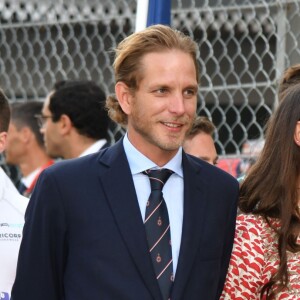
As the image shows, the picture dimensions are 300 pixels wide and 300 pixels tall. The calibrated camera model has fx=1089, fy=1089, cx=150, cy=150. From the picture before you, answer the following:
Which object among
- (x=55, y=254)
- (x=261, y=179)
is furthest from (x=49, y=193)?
(x=261, y=179)

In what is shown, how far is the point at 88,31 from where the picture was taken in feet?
25.7

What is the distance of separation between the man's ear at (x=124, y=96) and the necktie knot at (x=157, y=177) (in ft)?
0.78

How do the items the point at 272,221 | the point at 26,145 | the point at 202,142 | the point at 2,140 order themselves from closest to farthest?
1. the point at 272,221
2. the point at 2,140
3. the point at 202,142
4. the point at 26,145

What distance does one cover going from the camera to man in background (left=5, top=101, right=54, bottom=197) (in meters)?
7.95

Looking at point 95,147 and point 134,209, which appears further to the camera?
point 95,147

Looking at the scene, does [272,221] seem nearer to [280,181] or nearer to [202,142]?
[280,181]

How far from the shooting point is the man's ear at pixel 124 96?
12.7 ft

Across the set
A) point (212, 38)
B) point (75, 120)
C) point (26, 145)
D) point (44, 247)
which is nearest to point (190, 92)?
point (44, 247)

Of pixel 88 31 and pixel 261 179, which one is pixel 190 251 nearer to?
pixel 261 179

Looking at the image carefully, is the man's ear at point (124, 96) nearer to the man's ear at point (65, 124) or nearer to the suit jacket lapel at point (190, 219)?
the suit jacket lapel at point (190, 219)

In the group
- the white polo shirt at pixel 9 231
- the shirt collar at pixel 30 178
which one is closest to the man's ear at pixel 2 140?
the white polo shirt at pixel 9 231

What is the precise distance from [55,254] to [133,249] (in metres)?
0.29

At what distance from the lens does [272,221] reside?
3887mm

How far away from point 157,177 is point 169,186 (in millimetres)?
69
